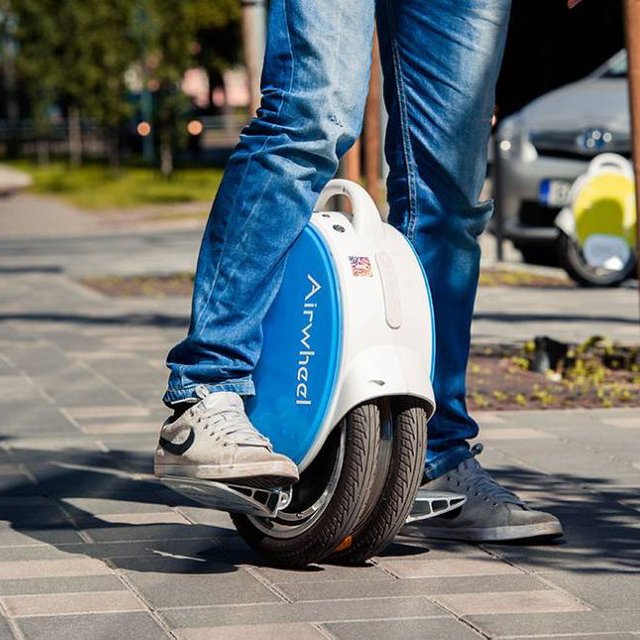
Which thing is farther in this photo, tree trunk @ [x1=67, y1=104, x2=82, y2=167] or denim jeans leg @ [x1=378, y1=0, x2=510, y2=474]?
tree trunk @ [x1=67, y1=104, x2=82, y2=167]

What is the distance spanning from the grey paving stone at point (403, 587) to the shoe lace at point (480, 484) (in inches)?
13.7

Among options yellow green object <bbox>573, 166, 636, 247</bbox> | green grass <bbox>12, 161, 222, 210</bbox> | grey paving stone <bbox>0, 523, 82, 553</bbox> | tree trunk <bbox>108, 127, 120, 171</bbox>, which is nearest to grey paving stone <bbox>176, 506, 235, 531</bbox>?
grey paving stone <bbox>0, 523, 82, 553</bbox>

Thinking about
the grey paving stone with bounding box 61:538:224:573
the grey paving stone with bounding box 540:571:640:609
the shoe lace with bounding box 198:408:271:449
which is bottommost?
the grey paving stone with bounding box 540:571:640:609

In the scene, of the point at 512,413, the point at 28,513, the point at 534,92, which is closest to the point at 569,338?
the point at 512,413

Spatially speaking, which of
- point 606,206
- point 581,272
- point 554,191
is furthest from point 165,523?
point 554,191

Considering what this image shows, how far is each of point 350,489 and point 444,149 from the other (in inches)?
30.8

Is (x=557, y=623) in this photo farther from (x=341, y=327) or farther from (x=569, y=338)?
(x=569, y=338)

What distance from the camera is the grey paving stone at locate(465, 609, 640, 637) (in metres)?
3.01

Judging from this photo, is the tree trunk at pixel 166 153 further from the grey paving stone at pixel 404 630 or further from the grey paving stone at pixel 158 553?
the grey paving stone at pixel 404 630

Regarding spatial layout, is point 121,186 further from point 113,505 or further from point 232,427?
point 232,427

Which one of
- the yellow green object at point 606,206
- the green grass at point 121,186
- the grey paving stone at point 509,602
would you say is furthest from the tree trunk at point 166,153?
the grey paving stone at point 509,602

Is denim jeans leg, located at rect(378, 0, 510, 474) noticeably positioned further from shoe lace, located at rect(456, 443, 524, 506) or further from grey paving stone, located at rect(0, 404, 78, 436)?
grey paving stone, located at rect(0, 404, 78, 436)

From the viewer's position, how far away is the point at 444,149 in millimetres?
3660

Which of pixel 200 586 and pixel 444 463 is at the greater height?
pixel 444 463
